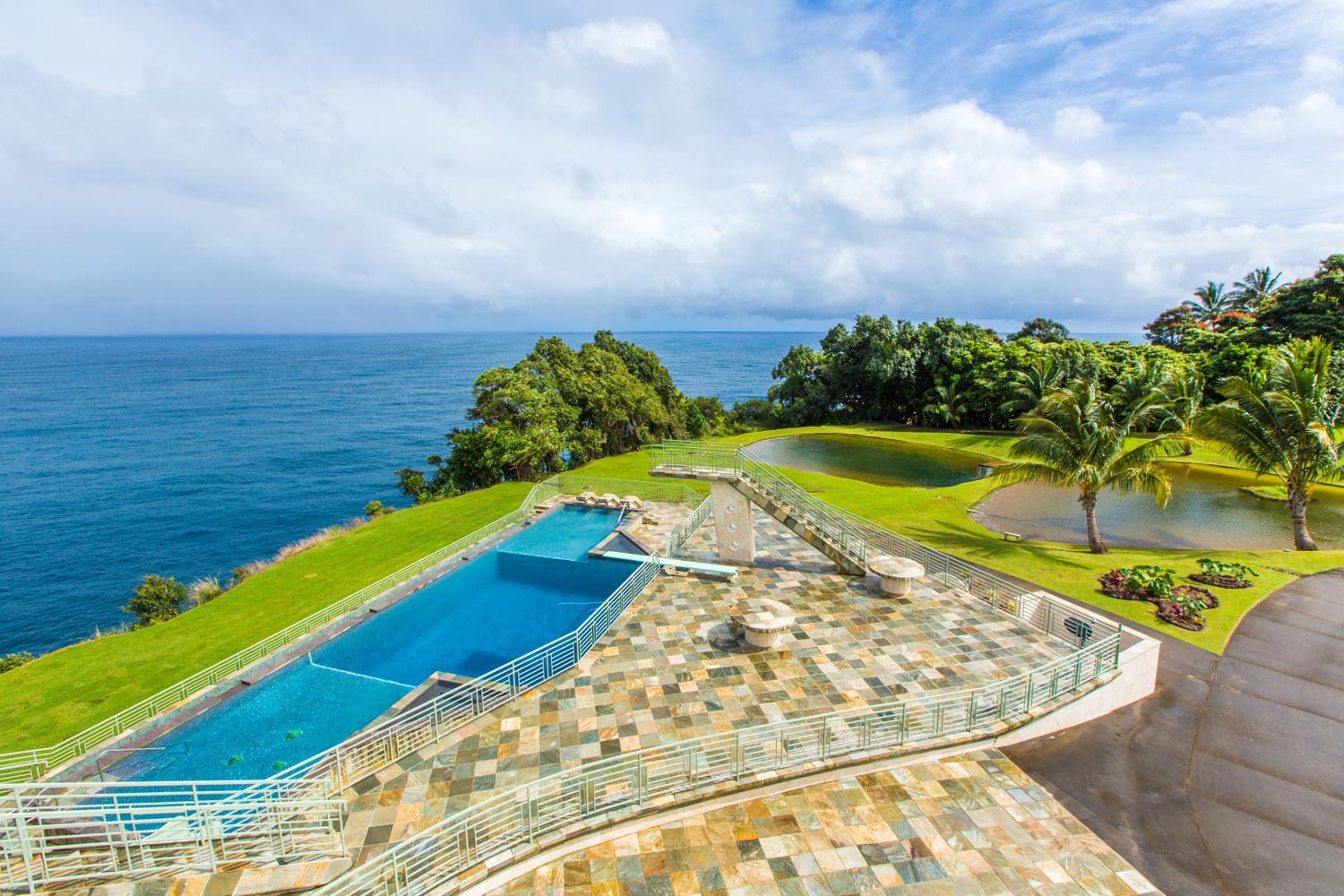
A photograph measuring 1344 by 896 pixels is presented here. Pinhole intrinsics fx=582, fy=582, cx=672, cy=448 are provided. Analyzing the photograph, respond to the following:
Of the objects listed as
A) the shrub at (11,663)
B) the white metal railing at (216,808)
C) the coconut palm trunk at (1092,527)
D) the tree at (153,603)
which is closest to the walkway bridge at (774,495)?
the white metal railing at (216,808)

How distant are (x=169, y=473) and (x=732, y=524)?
2431 inches

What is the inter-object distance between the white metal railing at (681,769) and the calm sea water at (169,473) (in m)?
30.6

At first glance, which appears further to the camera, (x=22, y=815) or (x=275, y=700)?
(x=275, y=700)

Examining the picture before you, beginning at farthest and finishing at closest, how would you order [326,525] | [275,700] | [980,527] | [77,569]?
[326,525], [77,569], [980,527], [275,700]

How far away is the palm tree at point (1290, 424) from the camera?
64.2 ft

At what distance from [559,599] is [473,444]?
64.6ft

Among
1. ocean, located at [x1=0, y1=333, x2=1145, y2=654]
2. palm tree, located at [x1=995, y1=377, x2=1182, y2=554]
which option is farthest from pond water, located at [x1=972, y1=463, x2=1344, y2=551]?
ocean, located at [x1=0, y1=333, x2=1145, y2=654]

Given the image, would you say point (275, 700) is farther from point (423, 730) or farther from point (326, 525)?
point (326, 525)

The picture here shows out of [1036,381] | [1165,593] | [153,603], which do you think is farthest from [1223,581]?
[153,603]

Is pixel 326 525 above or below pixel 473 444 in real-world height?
below

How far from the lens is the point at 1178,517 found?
2612 cm

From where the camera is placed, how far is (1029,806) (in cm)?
895

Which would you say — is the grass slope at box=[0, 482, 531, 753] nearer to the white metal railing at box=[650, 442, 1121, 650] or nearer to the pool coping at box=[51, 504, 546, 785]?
the pool coping at box=[51, 504, 546, 785]

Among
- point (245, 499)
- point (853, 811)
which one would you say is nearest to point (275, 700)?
point (853, 811)
